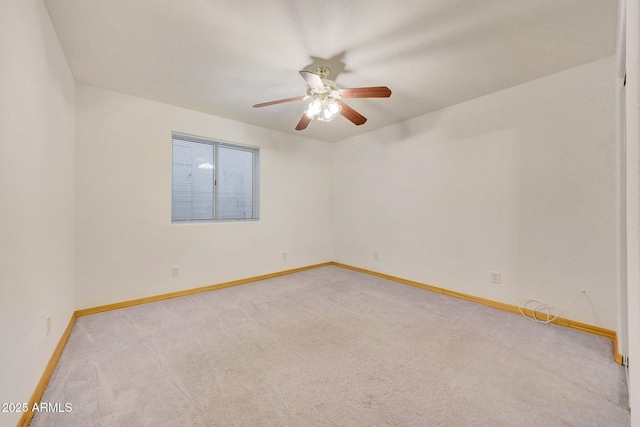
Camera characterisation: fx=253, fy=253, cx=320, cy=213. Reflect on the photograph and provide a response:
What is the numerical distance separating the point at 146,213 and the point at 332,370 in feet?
9.15

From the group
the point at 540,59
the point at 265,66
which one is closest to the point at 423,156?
the point at 540,59

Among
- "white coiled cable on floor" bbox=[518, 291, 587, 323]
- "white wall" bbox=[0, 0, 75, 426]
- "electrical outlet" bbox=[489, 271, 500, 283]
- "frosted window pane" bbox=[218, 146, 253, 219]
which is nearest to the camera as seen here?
"white wall" bbox=[0, 0, 75, 426]

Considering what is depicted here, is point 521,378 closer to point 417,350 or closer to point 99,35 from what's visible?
point 417,350

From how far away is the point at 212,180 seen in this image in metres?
3.77

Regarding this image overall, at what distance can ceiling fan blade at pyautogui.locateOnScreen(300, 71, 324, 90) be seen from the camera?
191 cm

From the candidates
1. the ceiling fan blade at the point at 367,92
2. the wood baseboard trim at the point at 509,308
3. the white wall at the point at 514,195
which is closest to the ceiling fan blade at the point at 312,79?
the ceiling fan blade at the point at 367,92

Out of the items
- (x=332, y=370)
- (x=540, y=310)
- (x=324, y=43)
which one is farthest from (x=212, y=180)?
(x=540, y=310)

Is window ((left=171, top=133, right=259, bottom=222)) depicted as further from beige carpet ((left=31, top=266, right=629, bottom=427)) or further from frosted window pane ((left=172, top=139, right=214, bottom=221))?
beige carpet ((left=31, top=266, right=629, bottom=427))

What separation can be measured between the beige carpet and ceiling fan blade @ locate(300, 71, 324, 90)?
2147 millimetres

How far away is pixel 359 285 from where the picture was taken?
3744 mm

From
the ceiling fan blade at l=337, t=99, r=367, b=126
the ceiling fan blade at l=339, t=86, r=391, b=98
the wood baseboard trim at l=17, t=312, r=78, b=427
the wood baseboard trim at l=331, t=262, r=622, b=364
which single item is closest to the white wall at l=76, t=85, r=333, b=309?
the wood baseboard trim at l=17, t=312, r=78, b=427

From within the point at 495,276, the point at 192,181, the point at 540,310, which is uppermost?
the point at 192,181

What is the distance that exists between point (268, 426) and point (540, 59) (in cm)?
350

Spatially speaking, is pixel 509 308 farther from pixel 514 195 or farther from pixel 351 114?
pixel 351 114
